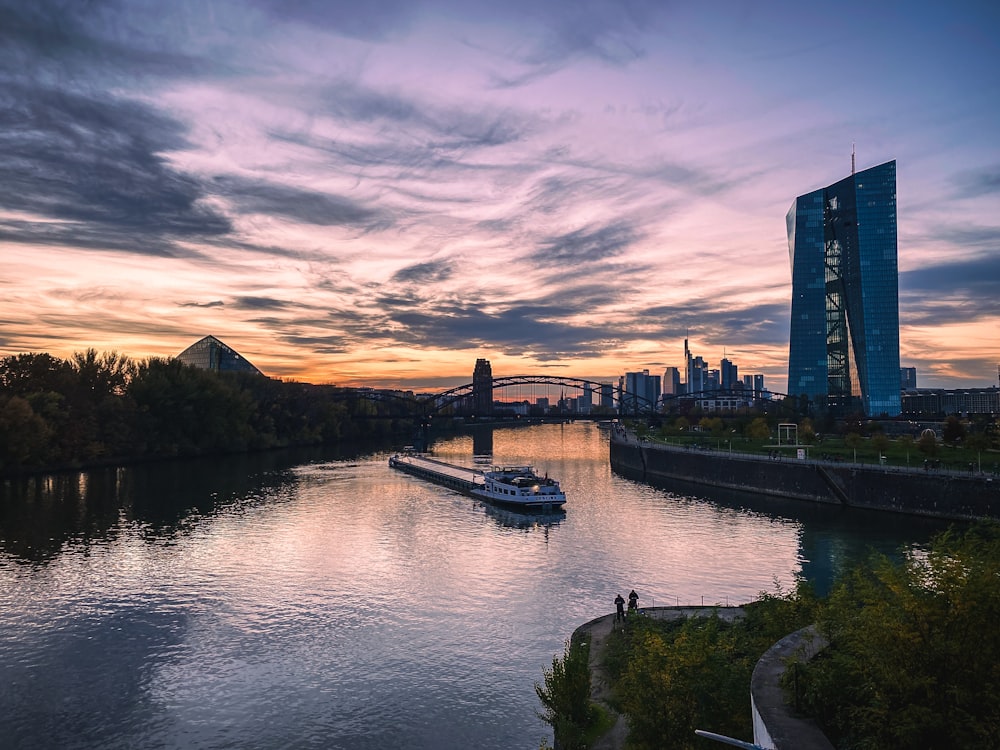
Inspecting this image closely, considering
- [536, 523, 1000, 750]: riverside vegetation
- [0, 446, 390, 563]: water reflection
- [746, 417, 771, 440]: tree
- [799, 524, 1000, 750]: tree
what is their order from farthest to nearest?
[746, 417, 771, 440]: tree < [0, 446, 390, 563]: water reflection < [536, 523, 1000, 750]: riverside vegetation < [799, 524, 1000, 750]: tree

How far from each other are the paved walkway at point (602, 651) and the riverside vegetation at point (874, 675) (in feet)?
2.65

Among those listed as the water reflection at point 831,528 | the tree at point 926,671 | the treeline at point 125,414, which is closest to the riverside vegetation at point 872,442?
the water reflection at point 831,528

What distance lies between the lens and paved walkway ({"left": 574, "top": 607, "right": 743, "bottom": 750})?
20906 millimetres

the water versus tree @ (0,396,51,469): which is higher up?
tree @ (0,396,51,469)

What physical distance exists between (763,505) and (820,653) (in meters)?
58.6

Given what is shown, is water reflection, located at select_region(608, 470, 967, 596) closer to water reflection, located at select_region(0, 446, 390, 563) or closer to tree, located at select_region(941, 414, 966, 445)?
tree, located at select_region(941, 414, 966, 445)

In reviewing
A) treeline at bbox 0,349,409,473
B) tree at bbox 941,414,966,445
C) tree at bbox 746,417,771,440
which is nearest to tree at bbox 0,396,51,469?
treeline at bbox 0,349,409,473

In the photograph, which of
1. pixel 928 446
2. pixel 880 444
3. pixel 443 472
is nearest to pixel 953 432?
pixel 880 444

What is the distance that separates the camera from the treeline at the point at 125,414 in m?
93.7

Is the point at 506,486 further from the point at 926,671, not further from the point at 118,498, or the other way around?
the point at 926,671

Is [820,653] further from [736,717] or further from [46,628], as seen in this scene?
[46,628]

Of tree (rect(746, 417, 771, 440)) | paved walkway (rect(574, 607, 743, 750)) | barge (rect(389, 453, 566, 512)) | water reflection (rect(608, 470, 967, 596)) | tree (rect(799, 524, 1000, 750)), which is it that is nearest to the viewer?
tree (rect(799, 524, 1000, 750))

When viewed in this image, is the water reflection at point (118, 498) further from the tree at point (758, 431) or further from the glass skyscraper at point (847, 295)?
the glass skyscraper at point (847, 295)

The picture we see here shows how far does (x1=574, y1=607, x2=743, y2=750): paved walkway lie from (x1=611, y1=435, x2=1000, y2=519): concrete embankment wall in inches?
1383
